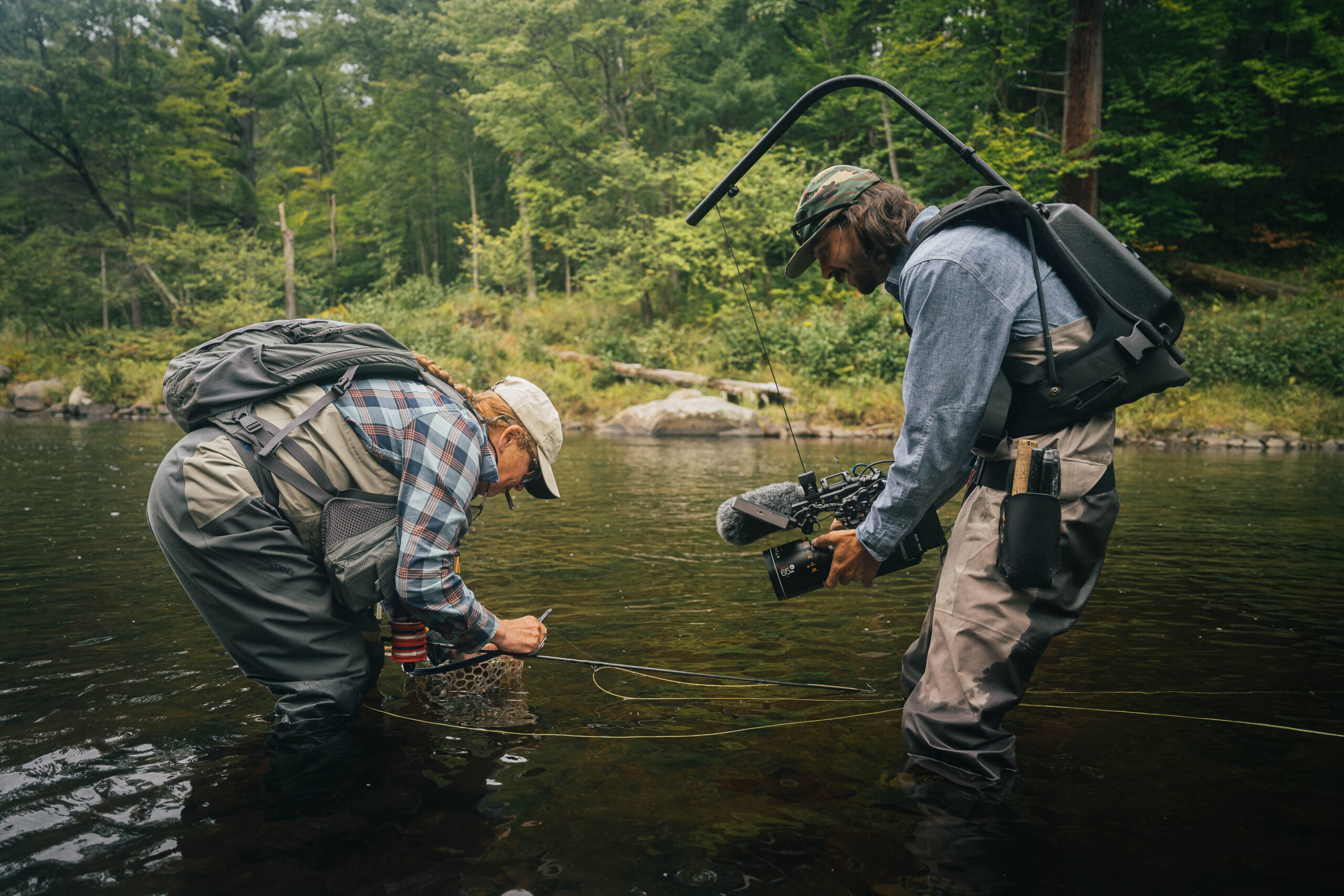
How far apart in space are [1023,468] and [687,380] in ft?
60.5

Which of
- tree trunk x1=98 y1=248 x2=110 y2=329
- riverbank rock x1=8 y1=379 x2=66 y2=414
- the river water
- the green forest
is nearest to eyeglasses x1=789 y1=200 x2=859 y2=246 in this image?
the river water

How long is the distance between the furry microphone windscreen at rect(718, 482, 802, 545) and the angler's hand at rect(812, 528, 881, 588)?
210 mm

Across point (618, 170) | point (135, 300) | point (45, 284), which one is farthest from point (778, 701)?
point (135, 300)

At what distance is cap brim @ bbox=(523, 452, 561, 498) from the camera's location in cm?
301

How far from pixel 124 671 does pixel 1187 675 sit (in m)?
4.77

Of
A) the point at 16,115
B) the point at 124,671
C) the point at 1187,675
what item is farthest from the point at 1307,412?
the point at 16,115

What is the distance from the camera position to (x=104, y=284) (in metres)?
28.4

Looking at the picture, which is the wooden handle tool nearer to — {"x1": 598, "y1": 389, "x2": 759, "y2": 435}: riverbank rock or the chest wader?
the chest wader

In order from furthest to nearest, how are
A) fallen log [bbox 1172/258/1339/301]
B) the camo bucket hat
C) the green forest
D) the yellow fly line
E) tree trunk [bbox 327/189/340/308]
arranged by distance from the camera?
tree trunk [bbox 327/189/340/308] < fallen log [bbox 1172/258/1339/301] < the green forest < the yellow fly line < the camo bucket hat

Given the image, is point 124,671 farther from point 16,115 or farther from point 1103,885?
point 16,115

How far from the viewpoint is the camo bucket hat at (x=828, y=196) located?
2588 mm

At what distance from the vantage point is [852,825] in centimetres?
240

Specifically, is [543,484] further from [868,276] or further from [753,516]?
[868,276]

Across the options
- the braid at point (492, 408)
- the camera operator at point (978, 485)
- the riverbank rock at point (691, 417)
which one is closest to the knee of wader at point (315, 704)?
the braid at point (492, 408)
